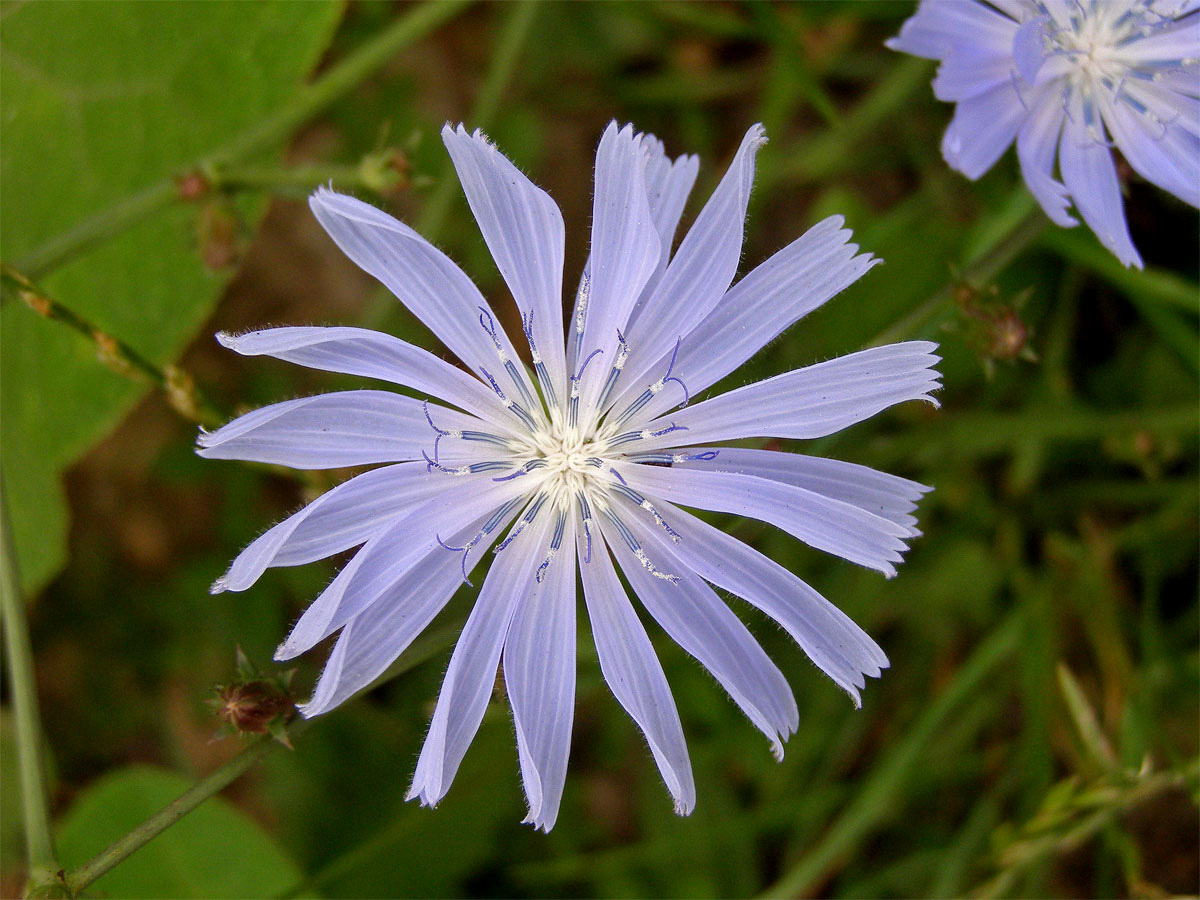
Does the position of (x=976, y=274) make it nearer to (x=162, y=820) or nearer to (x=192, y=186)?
(x=192, y=186)

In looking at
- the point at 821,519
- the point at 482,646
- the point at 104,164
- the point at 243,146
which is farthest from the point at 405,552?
the point at 104,164

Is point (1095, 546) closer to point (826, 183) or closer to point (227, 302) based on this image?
point (826, 183)

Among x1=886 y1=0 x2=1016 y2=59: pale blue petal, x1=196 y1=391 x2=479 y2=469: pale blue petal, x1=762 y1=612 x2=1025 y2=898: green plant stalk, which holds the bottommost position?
x1=762 y1=612 x2=1025 y2=898: green plant stalk

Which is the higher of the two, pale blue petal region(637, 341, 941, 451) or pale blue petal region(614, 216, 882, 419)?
pale blue petal region(614, 216, 882, 419)

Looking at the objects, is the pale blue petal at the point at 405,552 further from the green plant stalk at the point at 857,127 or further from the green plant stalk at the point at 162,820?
the green plant stalk at the point at 857,127

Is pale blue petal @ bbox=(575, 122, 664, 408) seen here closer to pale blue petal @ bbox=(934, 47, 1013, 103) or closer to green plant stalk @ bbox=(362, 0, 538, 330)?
pale blue petal @ bbox=(934, 47, 1013, 103)

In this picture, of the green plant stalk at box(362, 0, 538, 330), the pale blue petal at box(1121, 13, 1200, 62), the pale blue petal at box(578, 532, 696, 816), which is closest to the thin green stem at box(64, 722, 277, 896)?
the pale blue petal at box(578, 532, 696, 816)

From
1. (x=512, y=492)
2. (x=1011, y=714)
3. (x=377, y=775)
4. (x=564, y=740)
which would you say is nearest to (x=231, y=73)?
(x=512, y=492)
